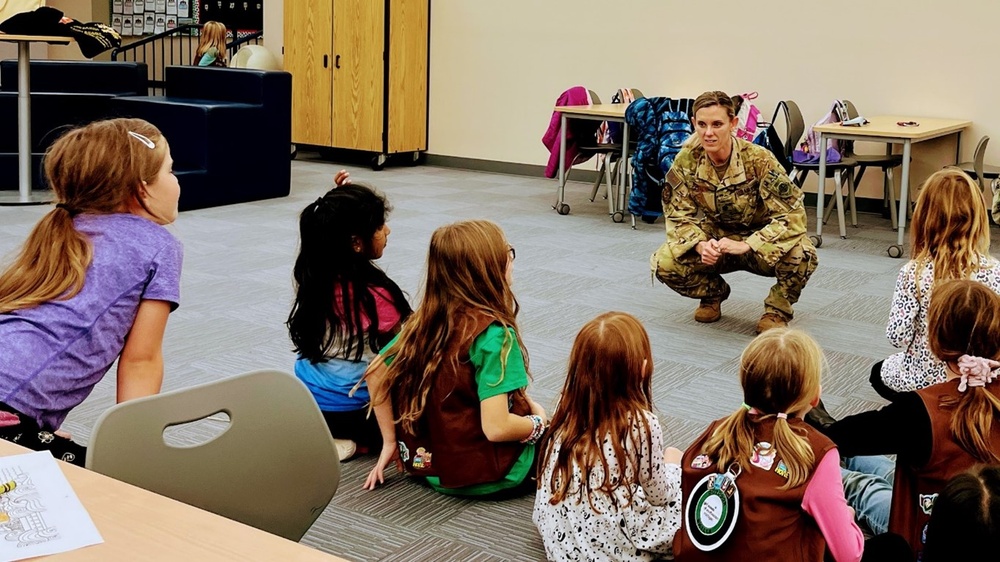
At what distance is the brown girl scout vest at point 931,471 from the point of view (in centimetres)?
211

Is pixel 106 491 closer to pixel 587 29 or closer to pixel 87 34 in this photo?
pixel 87 34

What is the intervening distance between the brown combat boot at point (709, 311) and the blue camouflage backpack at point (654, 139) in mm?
2054

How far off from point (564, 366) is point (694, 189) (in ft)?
3.45

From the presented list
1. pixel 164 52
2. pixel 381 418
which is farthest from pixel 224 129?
pixel 164 52

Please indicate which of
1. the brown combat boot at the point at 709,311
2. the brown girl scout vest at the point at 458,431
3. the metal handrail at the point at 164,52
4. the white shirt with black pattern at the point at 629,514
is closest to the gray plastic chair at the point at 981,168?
the brown combat boot at the point at 709,311

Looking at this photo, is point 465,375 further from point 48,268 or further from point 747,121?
point 747,121

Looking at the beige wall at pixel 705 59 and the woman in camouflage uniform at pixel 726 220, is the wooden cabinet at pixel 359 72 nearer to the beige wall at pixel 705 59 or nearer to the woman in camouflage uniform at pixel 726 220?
the beige wall at pixel 705 59

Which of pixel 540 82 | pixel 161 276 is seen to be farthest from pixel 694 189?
pixel 540 82

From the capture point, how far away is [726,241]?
4.34 meters

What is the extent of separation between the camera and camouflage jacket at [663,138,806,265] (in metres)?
4.39

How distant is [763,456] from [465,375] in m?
0.84

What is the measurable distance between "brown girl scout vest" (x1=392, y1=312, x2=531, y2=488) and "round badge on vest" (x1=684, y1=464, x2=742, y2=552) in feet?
2.36

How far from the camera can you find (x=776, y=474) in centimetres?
199

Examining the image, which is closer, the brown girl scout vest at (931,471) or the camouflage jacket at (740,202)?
the brown girl scout vest at (931,471)
